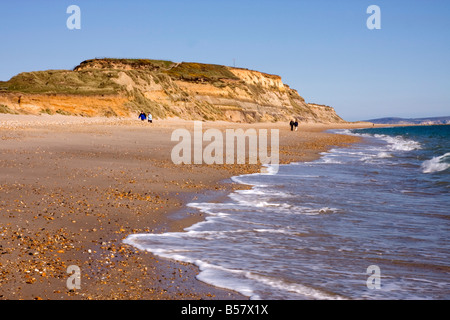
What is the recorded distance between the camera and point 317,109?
150500 mm

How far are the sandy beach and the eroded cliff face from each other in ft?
98.3

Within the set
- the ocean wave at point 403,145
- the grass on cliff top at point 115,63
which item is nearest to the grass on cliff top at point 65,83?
the ocean wave at point 403,145

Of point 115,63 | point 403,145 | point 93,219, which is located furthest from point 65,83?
point 93,219

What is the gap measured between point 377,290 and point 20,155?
12.2 metres

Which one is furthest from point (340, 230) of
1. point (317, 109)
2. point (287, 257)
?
point (317, 109)

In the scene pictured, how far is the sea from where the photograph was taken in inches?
205

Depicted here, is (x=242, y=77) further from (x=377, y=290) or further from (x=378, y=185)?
(x=377, y=290)

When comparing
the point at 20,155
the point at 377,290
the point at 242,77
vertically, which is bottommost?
the point at 377,290

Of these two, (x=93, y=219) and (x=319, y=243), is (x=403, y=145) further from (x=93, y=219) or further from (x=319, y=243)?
(x=93, y=219)

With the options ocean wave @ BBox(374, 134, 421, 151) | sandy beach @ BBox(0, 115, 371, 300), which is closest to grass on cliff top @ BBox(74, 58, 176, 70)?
ocean wave @ BBox(374, 134, 421, 151)

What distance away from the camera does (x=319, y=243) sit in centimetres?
707

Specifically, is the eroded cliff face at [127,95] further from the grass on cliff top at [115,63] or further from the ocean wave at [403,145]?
the ocean wave at [403,145]

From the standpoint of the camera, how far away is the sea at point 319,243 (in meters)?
5.22

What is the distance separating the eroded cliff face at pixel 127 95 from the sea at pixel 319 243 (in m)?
35.2
